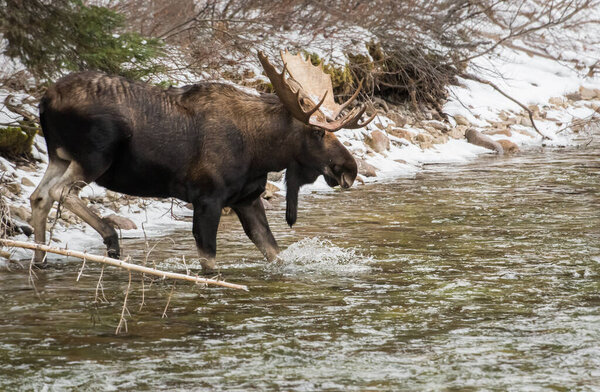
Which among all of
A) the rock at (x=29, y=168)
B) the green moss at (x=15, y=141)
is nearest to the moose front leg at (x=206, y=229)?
the rock at (x=29, y=168)

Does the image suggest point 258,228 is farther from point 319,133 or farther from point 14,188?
point 14,188

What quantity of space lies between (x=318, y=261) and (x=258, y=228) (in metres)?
0.56

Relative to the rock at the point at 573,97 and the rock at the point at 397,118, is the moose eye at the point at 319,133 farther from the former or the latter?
the rock at the point at 573,97

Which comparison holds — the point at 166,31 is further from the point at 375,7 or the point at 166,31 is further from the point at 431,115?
the point at 431,115

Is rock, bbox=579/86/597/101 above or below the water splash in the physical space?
above

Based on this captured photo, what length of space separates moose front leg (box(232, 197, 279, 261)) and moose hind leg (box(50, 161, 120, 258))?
1066mm

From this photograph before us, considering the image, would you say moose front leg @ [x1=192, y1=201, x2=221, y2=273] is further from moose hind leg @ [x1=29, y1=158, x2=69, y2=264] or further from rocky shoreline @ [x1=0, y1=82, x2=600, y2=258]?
moose hind leg @ [x1=29, y1=158, x2=69, y2=264]

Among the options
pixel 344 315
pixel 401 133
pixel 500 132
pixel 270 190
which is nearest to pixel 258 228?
pixel 344 315

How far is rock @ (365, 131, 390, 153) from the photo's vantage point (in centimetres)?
1667

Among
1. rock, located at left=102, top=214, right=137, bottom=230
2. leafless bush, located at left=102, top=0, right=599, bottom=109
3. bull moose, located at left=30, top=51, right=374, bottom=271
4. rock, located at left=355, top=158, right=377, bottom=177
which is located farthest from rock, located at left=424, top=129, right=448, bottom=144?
bull moose, located at left=30, top=51, right=374, bottom=271

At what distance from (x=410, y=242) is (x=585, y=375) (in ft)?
14.7

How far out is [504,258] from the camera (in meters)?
8.30

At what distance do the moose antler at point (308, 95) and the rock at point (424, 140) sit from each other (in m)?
9.84

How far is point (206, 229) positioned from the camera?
25.7 feet
